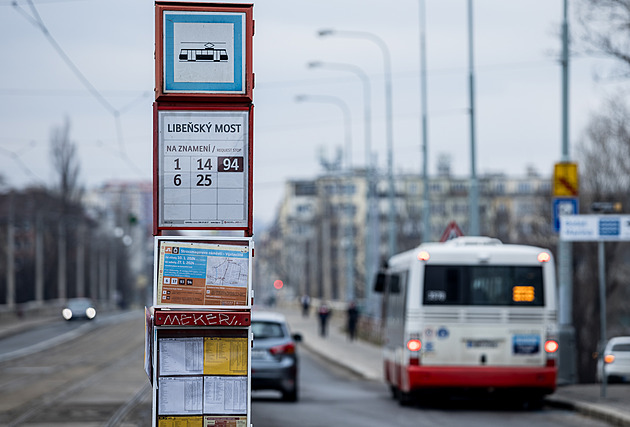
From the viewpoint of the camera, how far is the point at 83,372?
33.7 m

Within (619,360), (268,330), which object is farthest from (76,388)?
(619,360)

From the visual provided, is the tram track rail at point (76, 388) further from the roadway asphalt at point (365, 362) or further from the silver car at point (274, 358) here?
the roadway asphalt at point (365, 362)

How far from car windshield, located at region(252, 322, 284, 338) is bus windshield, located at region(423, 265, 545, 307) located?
3.72 metres

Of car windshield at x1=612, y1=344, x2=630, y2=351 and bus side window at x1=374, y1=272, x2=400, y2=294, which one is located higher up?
bus side window at x1=374, y1=272, x2=400, y2=294

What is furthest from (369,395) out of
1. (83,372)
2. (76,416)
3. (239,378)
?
(239,378)

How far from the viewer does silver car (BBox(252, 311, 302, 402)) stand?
22734 mm

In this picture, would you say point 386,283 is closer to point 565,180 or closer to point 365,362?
point 565,180

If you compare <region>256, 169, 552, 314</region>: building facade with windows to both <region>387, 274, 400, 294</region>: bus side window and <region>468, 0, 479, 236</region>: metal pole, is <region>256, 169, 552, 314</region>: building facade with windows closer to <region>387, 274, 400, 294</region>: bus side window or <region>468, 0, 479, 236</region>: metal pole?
<region>468, 0, 479, 236</region>: metal pole

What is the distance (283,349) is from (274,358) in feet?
0.81

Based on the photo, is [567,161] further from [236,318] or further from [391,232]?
[391,232]

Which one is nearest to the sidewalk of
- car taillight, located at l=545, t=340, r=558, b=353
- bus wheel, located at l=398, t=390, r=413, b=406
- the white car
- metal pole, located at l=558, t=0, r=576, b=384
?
metal pole, located at l=558, t=0, r=576, b=384

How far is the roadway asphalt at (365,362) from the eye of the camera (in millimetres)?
18970

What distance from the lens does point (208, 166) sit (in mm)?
7438

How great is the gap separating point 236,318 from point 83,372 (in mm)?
27164
